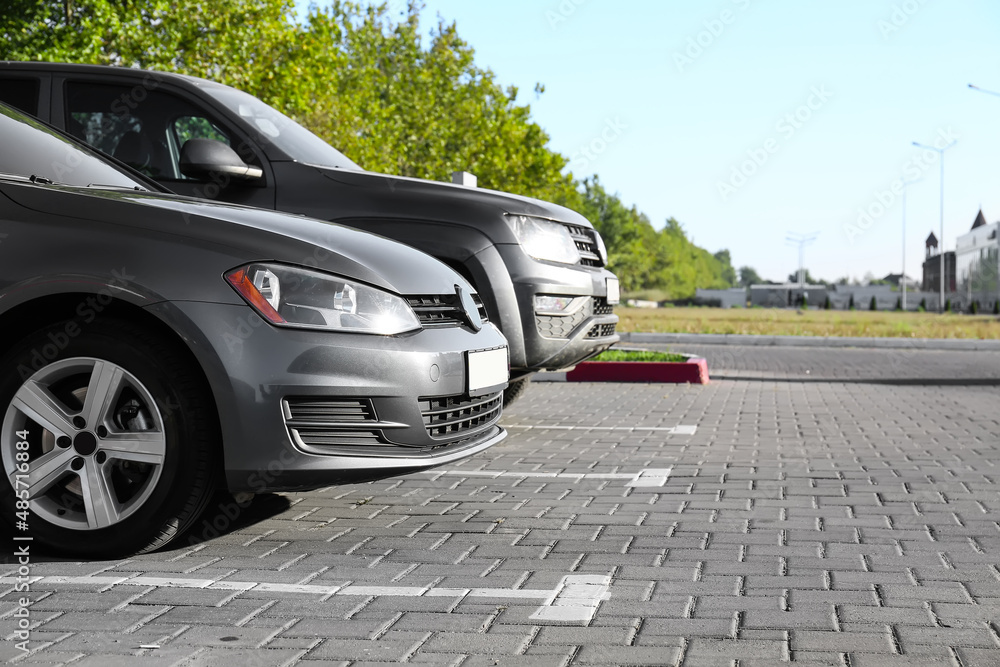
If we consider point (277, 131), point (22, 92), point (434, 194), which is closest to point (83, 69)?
point (22, 92)

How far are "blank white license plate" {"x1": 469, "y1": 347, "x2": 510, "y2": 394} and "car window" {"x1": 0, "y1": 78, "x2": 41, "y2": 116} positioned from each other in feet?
11.5

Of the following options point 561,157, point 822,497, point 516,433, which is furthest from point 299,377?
point 561,157

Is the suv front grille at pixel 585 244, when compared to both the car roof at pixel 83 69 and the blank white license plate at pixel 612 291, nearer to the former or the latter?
the blank white license plate at pixel 612 291

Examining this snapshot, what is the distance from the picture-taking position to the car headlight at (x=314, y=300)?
3.78 meters

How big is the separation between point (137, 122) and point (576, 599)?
14.0 ft

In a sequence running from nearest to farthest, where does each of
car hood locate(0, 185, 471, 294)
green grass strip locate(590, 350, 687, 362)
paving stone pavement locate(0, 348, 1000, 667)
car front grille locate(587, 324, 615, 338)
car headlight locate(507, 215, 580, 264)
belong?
paving stone pavement locate(0, 348, 1000, 667)
car hood locate(0, 185, 471, 294)
car headlight locate(507, 215, 580, 264)
car front grille locate(587, 324, 615, 338)
green grass strip locate(590, 350, 687, 362)

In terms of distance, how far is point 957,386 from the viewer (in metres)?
12.7

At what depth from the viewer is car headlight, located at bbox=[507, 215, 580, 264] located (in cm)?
646

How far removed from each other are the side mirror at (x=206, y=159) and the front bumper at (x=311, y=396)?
1885 mm

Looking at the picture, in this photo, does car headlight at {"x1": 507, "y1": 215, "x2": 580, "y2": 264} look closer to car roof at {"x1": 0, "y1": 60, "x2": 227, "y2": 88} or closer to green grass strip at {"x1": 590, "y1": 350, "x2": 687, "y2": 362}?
car roof at {"x1": 0, "y1": 60, "x2": 227, "y2": 88}

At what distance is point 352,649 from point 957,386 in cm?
1131

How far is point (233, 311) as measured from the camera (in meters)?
3.74

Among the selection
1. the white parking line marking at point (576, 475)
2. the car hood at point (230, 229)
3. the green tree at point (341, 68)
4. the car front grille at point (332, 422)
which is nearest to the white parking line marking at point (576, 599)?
the car front grille at point (332, 422)

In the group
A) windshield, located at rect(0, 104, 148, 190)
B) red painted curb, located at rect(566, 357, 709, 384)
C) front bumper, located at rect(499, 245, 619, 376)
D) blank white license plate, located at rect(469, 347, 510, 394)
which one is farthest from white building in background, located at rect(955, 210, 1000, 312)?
windshield, located at rect(0, 104, 148, 190)
